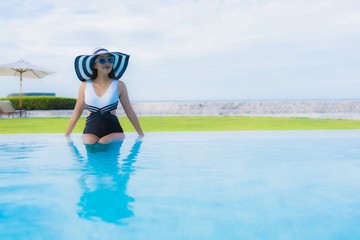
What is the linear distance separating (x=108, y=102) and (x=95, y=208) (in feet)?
11.5

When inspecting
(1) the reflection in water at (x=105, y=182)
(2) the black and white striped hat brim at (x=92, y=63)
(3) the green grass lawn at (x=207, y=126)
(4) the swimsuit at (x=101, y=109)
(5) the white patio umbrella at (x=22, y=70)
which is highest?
(5) the white patio umbrella at (x=22, y=70)

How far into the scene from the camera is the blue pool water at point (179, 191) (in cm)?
283

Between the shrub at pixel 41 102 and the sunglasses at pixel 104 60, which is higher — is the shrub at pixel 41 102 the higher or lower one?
the lower one

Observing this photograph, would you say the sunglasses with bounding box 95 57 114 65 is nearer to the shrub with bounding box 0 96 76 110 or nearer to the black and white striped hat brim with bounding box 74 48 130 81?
the black and white striped hat brim with bounding box 74 48 130 81

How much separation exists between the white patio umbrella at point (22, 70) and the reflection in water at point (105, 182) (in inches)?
643

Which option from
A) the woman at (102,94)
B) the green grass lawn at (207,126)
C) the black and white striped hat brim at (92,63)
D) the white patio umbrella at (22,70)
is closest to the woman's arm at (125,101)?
the woman at (102,94)

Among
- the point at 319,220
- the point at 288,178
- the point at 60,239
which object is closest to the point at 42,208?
the point at 60,239

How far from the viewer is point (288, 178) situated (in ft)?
15.2

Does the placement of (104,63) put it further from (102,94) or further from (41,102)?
(41,102)

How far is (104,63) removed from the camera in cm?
650

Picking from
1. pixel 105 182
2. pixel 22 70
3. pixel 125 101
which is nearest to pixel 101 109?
Answer: pixel 125 101

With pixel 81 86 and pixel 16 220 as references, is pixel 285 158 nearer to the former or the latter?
pixel 81 86

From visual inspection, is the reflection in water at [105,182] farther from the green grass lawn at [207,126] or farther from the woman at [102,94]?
the green grass lawn at [207,126]

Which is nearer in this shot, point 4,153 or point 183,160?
point 183,160
